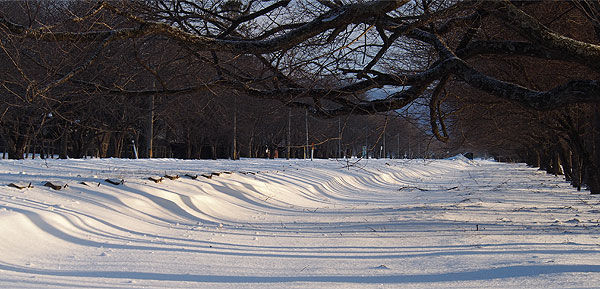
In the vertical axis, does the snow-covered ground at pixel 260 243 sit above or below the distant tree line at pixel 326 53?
below

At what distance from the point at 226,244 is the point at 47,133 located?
33.8 m

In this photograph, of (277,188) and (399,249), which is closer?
(399,249)

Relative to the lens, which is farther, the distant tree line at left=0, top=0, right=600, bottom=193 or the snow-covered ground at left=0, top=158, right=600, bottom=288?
the distant tree line at left=0, top=0, right=600, bottom=193

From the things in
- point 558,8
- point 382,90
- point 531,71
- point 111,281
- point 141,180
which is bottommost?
point 111,281

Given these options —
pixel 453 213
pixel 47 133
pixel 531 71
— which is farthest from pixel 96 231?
pixel 47 133

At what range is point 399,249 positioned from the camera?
5.73m

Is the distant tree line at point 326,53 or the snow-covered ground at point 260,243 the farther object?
the distant tree line at point 326,53

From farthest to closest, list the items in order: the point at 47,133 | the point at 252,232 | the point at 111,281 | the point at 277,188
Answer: the point at 47,133, the point at 277,188, the point at 252,232, the point at 111,281

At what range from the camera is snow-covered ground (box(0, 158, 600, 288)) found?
13.9ft

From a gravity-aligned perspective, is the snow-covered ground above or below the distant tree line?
below

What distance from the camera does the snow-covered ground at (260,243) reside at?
4.24 metres

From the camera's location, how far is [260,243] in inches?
238

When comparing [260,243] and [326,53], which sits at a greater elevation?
[326,53]

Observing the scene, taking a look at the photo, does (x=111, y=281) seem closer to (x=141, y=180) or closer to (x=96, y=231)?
(x=96, y=231)
